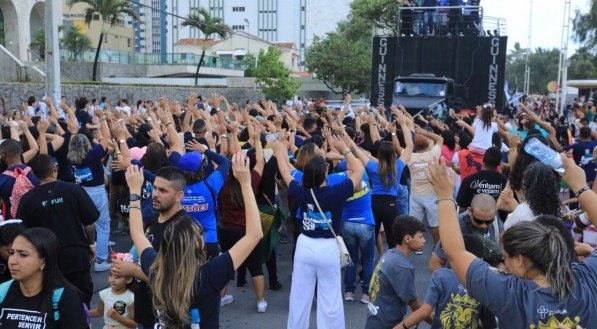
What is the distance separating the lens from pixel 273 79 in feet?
116

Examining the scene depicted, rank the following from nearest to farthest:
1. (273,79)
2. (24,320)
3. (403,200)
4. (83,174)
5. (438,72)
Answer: (24,320) → (83,174) → (403,200) → (438,72) → (273,79)

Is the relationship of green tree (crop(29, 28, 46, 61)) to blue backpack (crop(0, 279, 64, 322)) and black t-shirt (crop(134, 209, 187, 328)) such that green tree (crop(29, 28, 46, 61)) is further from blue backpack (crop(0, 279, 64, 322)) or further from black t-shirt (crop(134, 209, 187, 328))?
blue backpack (crop(0, 279, 64, 322))

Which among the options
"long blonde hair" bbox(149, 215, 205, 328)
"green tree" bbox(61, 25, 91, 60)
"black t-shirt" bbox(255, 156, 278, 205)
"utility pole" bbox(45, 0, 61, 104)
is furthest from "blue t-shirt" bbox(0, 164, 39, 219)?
"green tree" bbox(61, 25, 91, 60)

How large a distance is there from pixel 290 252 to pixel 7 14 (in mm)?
28048

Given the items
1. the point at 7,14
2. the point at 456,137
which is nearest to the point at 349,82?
the point at 7,14

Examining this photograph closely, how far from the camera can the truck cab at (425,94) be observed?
57.2ft

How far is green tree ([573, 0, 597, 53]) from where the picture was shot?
4881 centimetres

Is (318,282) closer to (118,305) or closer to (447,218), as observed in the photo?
(118,305)

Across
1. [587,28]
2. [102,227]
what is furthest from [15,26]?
[587,28]

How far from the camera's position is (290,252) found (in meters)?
8.55

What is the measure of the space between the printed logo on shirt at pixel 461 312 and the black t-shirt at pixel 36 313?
2057 mm

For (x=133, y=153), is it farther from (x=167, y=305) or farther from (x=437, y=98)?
(x=437, y=98)

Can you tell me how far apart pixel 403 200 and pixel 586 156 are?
3.30 m

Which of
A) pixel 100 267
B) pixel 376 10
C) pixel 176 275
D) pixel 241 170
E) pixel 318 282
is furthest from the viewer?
pixel 376 10
